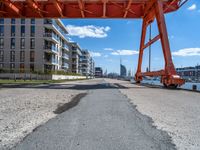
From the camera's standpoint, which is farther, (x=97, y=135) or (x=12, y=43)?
(x=12, y=43)

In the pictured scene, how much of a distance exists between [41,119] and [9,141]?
8.36ft

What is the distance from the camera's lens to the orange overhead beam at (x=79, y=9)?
29.6 meters

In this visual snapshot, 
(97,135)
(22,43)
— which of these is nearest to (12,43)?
(22,43)

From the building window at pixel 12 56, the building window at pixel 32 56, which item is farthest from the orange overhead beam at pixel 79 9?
the building window at pixel 12 56

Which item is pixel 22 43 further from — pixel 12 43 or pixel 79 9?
pixel 79 9

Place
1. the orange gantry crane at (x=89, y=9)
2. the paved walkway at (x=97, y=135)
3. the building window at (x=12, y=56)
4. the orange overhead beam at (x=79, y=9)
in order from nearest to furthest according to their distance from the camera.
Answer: the paved walkway at (x=97, y=135) → the orange gantry crane at (x=89, y=9) → the orange overhead beam at (x=79, y=9) → the building window at (x=12, y=56)

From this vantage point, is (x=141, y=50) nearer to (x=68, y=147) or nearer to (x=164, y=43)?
(x=164, y=43)

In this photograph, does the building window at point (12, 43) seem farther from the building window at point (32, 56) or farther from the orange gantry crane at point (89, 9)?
the orange gantry crane at point (89, 9)

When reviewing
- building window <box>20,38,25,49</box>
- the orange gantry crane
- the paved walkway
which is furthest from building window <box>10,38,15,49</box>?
the paved walkway

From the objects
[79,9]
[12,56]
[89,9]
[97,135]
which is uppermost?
[89,9]

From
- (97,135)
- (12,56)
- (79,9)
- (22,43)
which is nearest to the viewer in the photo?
(97,135)

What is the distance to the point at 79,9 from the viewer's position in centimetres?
3023

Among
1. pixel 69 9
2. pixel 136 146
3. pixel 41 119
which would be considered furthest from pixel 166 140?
pixel 69 9

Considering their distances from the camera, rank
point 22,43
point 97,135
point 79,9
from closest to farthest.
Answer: point 97,135 → point 79,9 → point 22,43
